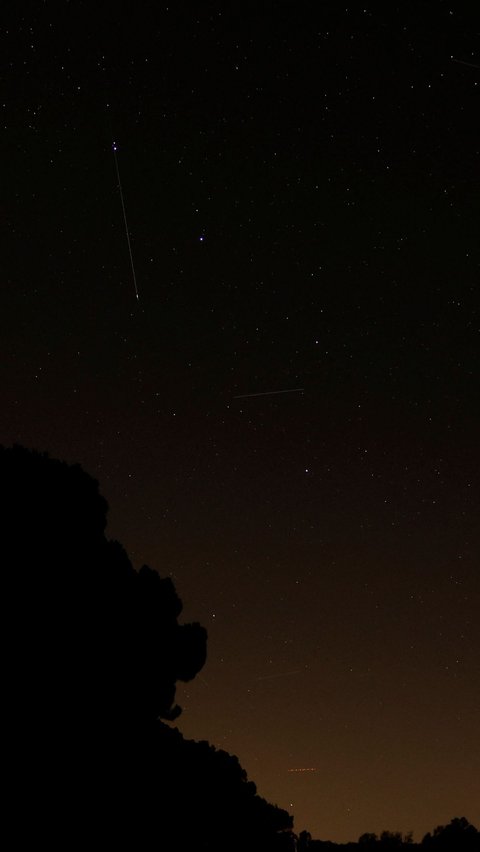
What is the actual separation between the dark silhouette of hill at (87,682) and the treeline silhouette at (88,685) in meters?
0.01

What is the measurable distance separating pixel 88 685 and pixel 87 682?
4cm

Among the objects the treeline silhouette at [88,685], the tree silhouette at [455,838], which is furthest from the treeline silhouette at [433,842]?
the treeline silhouette at [88,685]

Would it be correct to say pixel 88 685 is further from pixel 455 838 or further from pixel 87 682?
pixel 455 838

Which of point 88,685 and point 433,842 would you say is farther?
point 433,842

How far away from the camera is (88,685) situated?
1170cm

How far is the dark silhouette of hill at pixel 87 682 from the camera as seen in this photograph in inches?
427

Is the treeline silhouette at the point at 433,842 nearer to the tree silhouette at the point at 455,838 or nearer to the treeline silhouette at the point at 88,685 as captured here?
the tree silhouette at the point at 455,838

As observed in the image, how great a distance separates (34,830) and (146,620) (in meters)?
3.25

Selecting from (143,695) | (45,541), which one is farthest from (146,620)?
(45,541)

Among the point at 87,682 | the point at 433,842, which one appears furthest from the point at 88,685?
the point at 433,842

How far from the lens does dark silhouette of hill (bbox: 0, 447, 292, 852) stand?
10.8 meters

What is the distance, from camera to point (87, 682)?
11703 mm

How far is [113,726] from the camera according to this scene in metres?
12.0

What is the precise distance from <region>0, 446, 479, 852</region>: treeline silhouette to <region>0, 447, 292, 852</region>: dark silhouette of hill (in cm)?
1
